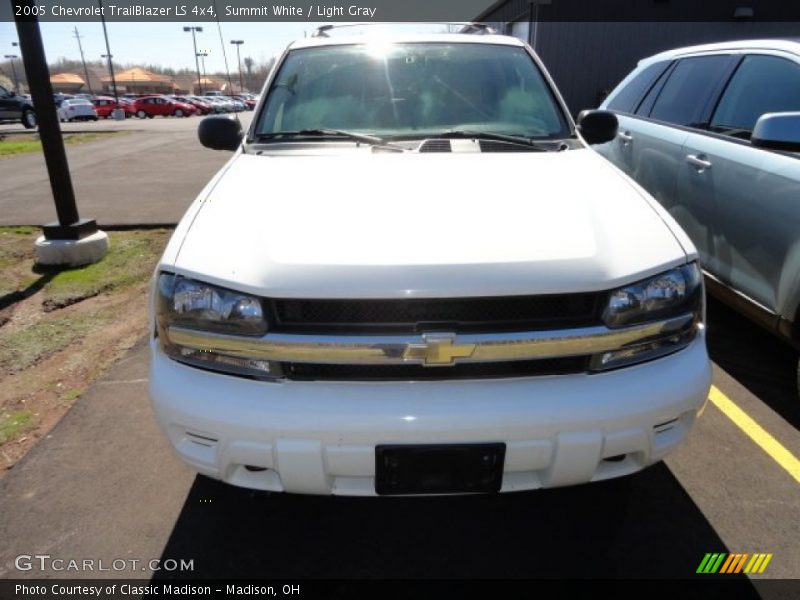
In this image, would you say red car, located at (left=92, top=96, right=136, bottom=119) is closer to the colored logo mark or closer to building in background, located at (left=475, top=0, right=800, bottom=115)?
building in background, located at (left=475, top=0, right=800, bottom=115)

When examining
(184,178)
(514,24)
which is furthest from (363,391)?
(514,24)

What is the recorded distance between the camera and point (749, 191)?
3.23 metres

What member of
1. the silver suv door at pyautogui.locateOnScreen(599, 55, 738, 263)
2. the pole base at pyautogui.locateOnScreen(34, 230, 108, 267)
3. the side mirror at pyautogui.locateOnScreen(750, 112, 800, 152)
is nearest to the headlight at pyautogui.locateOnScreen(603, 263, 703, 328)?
the side mirror at pyautogui.locateOnScreen(750, 112, 800, 152)

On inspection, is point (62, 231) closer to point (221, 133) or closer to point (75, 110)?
point (221, 133)

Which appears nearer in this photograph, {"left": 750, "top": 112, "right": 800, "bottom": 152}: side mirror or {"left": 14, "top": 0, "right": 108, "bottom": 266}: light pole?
{"left": 750, "top": 112, "right": 800, "bottom": 152}: side mirror

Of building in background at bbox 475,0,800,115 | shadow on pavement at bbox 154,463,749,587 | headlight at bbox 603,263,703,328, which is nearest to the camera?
headlight at bbox 603,263,703,328

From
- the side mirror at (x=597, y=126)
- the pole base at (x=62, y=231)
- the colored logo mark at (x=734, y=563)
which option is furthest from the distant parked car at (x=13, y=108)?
the colored logo mark at (x=734, y=563)

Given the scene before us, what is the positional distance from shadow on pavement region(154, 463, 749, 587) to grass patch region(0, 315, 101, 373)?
198 centimetres

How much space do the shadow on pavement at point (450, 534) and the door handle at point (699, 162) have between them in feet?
6.81

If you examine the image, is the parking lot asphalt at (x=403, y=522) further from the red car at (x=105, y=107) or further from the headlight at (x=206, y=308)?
the red car at (x=105, y=107)

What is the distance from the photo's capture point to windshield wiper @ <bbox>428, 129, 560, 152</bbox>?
9.09 ft

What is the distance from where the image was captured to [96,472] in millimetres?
2652

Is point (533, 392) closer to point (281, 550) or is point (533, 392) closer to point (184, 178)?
point (281, 550)

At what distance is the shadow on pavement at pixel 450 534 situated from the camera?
2125 millimetres
